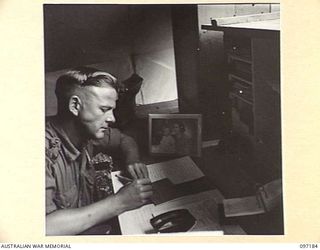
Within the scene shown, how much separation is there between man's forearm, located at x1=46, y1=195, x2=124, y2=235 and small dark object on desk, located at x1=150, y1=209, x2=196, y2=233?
0.05 metres

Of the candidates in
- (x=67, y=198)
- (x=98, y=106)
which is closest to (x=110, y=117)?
(x=98, y=106)

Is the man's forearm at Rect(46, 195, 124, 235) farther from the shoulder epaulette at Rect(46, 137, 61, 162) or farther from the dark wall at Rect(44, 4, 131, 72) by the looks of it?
the dark wall at Rect(44, 4, 131, 72)

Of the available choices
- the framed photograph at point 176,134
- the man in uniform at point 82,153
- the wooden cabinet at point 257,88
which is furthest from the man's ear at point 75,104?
the wooden cabinet at point 257,88

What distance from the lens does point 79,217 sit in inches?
25.9

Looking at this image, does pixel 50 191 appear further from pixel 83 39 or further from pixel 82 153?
pixel 83 39

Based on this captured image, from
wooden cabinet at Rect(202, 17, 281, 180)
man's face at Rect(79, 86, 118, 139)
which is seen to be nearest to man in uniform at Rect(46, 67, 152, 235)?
man's face at Rect(79, 86, 118, 139)

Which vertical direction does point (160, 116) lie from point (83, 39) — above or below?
below

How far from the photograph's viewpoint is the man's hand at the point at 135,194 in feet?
2.18

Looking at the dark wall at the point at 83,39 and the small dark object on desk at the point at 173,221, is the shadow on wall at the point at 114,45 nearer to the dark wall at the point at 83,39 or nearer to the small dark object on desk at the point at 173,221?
the dark wall at the point at 83,39

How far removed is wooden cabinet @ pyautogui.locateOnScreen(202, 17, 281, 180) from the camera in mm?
658

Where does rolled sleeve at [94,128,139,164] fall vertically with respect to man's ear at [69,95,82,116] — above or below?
below

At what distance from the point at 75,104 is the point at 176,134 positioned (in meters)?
0.15

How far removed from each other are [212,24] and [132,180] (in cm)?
24

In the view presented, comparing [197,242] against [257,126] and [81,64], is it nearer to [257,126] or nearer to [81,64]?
[257,126]
